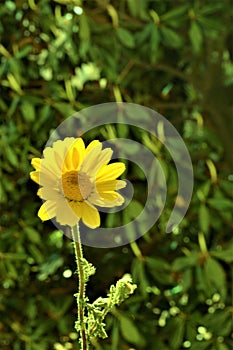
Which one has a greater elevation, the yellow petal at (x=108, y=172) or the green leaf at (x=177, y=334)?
the yellow petal at (x=108, y=172)

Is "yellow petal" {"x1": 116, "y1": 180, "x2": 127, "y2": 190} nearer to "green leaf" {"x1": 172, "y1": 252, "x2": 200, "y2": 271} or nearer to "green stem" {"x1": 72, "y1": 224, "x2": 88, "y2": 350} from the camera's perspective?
"green stem" {"x1": 72, "y1": 224, "x2": 88, "y2": 350}

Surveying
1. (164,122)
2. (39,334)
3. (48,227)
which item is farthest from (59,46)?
(39,334)

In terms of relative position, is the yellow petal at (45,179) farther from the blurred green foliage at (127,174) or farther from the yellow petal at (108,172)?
the blurred green foliage at (127,174)

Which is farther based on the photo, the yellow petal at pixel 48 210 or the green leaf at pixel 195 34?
the green leaf at pixel 195 34

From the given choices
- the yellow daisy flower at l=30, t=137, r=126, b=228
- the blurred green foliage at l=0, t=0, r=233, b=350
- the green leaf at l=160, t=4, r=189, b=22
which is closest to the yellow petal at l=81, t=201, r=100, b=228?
the yellow daisy flower at l=30, t=137, r=126, b=228

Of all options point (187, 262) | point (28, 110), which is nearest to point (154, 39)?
point (28, 110)

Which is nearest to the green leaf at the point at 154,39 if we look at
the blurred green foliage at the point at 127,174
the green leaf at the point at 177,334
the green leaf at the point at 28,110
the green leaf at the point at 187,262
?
the blurred green foliage at the point at 127,174

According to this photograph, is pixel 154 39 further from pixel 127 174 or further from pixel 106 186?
pixel 106 186
